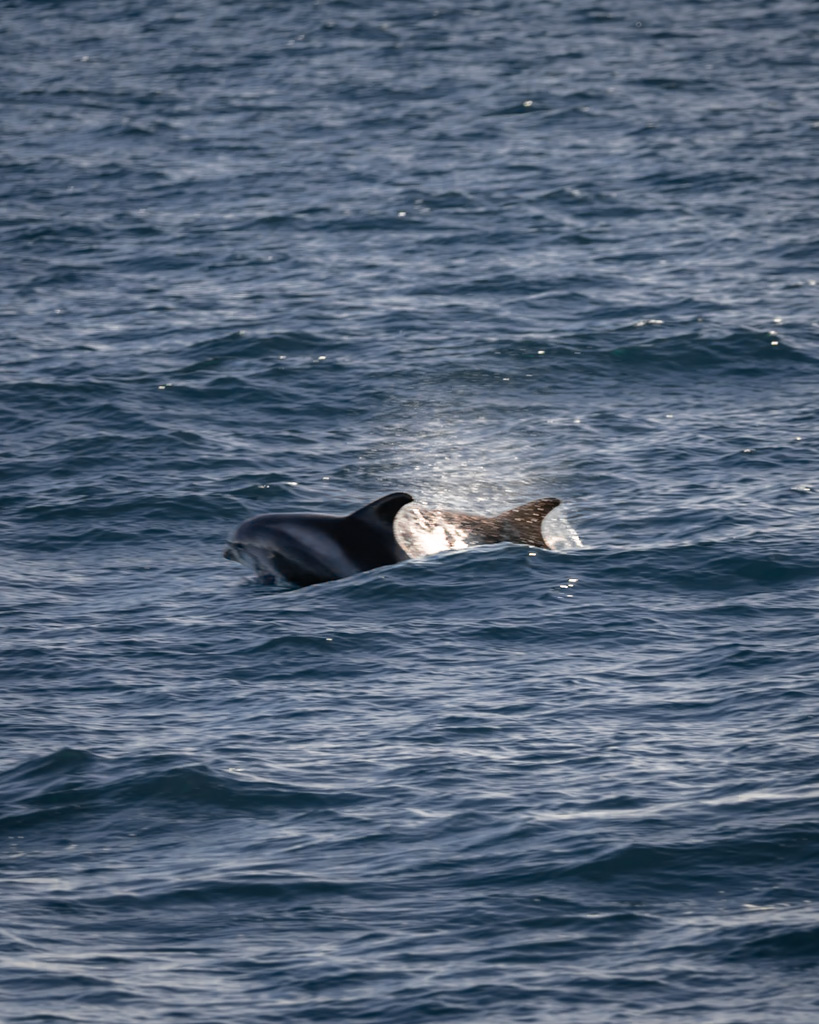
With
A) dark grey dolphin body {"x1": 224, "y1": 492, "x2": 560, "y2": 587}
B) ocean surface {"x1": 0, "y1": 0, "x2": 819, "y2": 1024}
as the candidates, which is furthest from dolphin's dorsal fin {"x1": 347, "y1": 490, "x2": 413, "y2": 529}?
ocean surface {"x1": 0, "y1": 0, "x2": 819, "y2": 1024}

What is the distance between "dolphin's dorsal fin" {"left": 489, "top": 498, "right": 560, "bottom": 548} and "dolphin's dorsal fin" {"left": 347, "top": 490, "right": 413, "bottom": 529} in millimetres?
1765

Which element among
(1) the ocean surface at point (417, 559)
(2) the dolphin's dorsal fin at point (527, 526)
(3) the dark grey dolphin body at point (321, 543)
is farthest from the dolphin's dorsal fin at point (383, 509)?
(2) the dolphin's dorsal fin at point (527, 526)

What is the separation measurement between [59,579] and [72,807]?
6.77m

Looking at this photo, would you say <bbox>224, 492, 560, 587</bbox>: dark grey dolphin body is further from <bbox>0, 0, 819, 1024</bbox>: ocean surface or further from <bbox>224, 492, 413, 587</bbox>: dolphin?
<bbox>0, 0, 819, 1024</bbox>: ocean surface

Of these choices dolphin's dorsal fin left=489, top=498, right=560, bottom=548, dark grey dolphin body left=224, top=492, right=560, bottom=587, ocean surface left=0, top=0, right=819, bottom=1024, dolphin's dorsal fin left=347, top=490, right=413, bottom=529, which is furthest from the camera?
dolphin's dorsal fin left=489, top=498, right=560, bottom=548

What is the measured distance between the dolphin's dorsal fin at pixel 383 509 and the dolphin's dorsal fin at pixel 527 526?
177 cm

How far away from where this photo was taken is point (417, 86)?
169 feet

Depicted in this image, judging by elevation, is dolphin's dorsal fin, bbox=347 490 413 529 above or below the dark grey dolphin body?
above

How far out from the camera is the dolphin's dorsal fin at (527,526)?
22.2 meters

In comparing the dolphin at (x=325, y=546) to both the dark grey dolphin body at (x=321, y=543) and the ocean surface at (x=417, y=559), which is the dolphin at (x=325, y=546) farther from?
the ocean surface at (x=417, y=559)

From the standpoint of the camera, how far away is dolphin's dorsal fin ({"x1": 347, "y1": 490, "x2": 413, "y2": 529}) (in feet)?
68.7

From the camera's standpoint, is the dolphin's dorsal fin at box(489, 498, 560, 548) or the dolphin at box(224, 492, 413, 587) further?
the dolphin's dorsal fin at box(489, 498, 560, 548)

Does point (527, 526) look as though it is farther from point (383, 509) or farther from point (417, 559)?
point (383, 509)

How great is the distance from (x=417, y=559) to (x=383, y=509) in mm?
903
